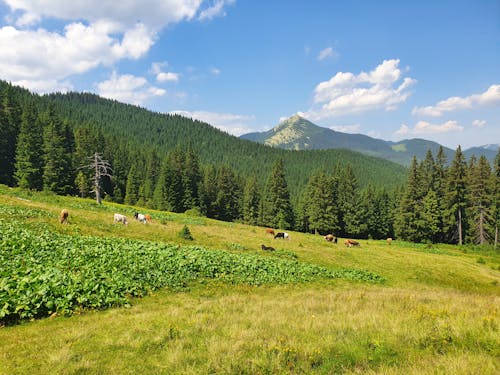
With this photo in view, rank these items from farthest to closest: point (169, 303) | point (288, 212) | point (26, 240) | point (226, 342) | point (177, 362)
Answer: point (288, 212)
point (26, 240)
point (169, 303)
point (226, 342)
point (177, 362)

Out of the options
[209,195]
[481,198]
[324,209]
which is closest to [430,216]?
[481,198]

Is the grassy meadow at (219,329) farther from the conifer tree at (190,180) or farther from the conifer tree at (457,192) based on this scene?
the conifer tree at (190,180)

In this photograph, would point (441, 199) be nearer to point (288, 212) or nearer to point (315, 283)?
point (288, 212)

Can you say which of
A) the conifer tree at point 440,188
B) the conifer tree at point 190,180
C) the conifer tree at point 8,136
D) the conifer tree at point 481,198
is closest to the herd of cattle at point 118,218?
the conifer tree at point 190,180

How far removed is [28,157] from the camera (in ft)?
194

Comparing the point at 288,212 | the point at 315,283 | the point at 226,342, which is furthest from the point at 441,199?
the point at 226,342

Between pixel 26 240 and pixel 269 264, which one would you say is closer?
pixel 26 240

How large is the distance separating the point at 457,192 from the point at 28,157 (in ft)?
292

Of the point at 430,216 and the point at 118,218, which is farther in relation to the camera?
the point at 430,216

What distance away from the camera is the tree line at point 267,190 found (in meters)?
58.7

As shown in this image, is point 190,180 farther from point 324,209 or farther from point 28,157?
point 324,209

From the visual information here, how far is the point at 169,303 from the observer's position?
11859 millimetres

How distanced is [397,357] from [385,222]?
8247 cm

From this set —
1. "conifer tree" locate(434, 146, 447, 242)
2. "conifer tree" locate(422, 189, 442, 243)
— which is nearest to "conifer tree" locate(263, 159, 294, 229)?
"conifer tree" locate(422, 189, 442, 243)
